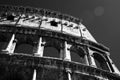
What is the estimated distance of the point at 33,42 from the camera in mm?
13688

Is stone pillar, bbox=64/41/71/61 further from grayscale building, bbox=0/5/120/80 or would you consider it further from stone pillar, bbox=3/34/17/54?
stone pillar, bbox=3/34/17/54

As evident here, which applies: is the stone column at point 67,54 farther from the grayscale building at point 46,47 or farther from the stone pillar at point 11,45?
the stone pillar at point 11,45

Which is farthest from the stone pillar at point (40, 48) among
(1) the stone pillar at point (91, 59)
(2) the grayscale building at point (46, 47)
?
(1) the stone pillar at point (91, 59)

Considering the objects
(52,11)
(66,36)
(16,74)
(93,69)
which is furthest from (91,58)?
(52,11)

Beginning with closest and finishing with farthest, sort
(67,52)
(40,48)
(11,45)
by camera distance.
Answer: (11,45) < (40,48) < (67,52)

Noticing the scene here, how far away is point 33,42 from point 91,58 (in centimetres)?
488

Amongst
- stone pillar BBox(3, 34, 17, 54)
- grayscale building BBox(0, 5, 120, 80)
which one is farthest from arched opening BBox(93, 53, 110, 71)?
stone pillar BBox(3, 34, 17, 54)

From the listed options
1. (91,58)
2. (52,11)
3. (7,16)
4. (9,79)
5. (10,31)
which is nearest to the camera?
(9,79)

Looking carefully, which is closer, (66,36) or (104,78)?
Result: (104,78)

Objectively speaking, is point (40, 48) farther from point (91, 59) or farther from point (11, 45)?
point (91, 59)

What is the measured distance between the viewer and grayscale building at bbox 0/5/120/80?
1064 centimetres

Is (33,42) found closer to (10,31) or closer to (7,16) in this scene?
(10,31)

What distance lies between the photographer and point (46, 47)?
14.5 meters

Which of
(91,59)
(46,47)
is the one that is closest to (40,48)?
(46,47)
